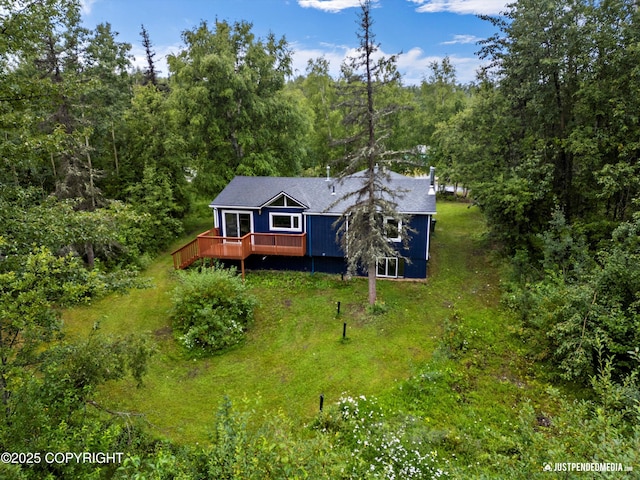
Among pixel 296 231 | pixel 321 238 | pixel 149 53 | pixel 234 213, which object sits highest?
pixel 149 53

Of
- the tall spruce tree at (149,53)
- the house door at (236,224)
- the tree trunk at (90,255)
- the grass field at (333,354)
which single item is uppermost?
the tall spruce tree at (149,53)

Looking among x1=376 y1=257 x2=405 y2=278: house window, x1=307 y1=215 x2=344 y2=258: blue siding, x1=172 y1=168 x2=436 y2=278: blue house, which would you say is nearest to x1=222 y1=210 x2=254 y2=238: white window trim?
x1=172 y1=168 x2=436 y2=278: blue house

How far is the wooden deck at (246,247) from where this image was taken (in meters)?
16.6

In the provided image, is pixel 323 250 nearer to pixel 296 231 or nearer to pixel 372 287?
pixel 296 231

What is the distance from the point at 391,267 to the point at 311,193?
5327 mm

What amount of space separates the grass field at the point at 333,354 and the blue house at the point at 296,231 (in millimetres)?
1016

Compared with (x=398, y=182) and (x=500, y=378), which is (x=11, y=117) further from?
(x=398, y=182)

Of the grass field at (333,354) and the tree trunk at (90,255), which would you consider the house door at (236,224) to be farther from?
the tree trunk at (90,255)

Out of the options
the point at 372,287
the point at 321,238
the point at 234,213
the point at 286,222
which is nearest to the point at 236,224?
the point at 234,213

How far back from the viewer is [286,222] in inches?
685

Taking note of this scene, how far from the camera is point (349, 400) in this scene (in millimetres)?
9172

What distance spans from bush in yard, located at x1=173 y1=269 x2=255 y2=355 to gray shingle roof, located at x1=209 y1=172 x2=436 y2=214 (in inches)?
201
